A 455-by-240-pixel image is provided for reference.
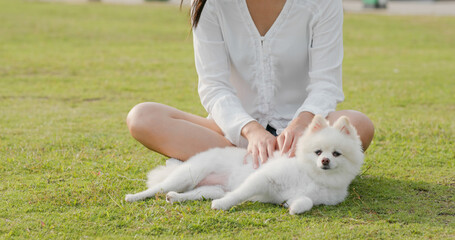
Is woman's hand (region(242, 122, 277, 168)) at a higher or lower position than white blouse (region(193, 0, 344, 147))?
lower

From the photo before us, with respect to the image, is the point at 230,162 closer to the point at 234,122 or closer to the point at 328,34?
the point at 234,122

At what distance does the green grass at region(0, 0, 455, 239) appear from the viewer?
3176 mm

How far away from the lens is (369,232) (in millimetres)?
3084

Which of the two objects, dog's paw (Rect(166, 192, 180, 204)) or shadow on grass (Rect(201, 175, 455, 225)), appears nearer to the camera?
shadow on grass (Rect(201, 175, 455, 225))

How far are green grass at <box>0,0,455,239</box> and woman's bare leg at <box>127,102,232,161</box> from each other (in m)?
0.33

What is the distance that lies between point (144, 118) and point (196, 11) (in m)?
0.79

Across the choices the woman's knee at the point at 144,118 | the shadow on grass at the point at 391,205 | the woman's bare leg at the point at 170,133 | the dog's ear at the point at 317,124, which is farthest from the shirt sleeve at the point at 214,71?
the shadow on grass at the point at 391,205

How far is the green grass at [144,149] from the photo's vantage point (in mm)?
3176

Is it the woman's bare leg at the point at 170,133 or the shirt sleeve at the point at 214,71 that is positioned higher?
the shirt sleeve at the point at 214,71

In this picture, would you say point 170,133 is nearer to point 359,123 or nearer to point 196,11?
point 196,11

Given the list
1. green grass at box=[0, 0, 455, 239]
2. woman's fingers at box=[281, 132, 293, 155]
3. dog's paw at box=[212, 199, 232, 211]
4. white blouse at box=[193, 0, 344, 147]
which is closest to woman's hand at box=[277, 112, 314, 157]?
woman's fingers at box=[281, 132, 293, 155]

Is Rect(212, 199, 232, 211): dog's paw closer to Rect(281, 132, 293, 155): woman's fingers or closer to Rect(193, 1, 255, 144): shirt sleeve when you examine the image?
Rect(281, 132, 293, 155): woman's fingers

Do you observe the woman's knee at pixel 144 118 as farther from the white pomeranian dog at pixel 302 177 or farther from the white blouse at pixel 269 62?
the white pomeranian dog at pixel 302 177

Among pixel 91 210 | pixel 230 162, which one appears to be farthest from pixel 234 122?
pixel 91 210
